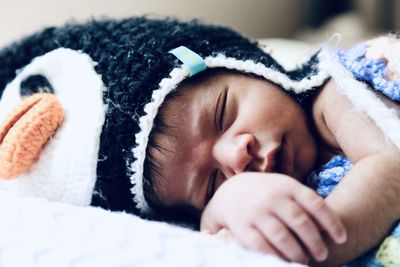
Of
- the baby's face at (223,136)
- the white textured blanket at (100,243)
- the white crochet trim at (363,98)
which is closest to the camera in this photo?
the white textured blanket at (100,243)

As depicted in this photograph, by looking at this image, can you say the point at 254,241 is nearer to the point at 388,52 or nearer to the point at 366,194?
the point at 366,194

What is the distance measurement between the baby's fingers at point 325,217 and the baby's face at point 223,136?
0.73ft

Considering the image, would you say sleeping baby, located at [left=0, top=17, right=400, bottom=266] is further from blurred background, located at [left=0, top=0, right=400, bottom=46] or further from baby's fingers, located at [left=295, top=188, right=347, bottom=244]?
blurred background, located at [left=0, top=0, right=400, bottom=46]

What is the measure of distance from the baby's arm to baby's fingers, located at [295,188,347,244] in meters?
0.03

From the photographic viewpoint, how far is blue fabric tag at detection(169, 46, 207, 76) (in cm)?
82

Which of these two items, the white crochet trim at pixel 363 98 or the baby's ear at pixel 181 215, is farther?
the baby's ear at pixel 181 215

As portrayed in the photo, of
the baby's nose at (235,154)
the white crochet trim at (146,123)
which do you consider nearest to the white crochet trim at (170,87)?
the white crochet trim at (146,123)

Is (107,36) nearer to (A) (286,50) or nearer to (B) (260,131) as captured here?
(B) (260,131)

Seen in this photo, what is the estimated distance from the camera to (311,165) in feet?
2.74

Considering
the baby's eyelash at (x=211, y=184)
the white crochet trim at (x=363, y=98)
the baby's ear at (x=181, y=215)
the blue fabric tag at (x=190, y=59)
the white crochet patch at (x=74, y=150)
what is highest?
the blue fabric tag at (x=190, y=59)

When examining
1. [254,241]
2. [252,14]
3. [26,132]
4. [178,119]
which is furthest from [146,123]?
[252,14]

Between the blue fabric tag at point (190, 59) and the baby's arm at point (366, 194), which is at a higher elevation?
the blue fabric tag at point (190, 59)

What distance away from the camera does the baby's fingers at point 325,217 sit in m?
0.53

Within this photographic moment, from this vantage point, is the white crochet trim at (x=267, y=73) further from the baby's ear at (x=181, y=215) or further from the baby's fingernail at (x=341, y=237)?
the baby's fingernail at (x=341, y=237)
